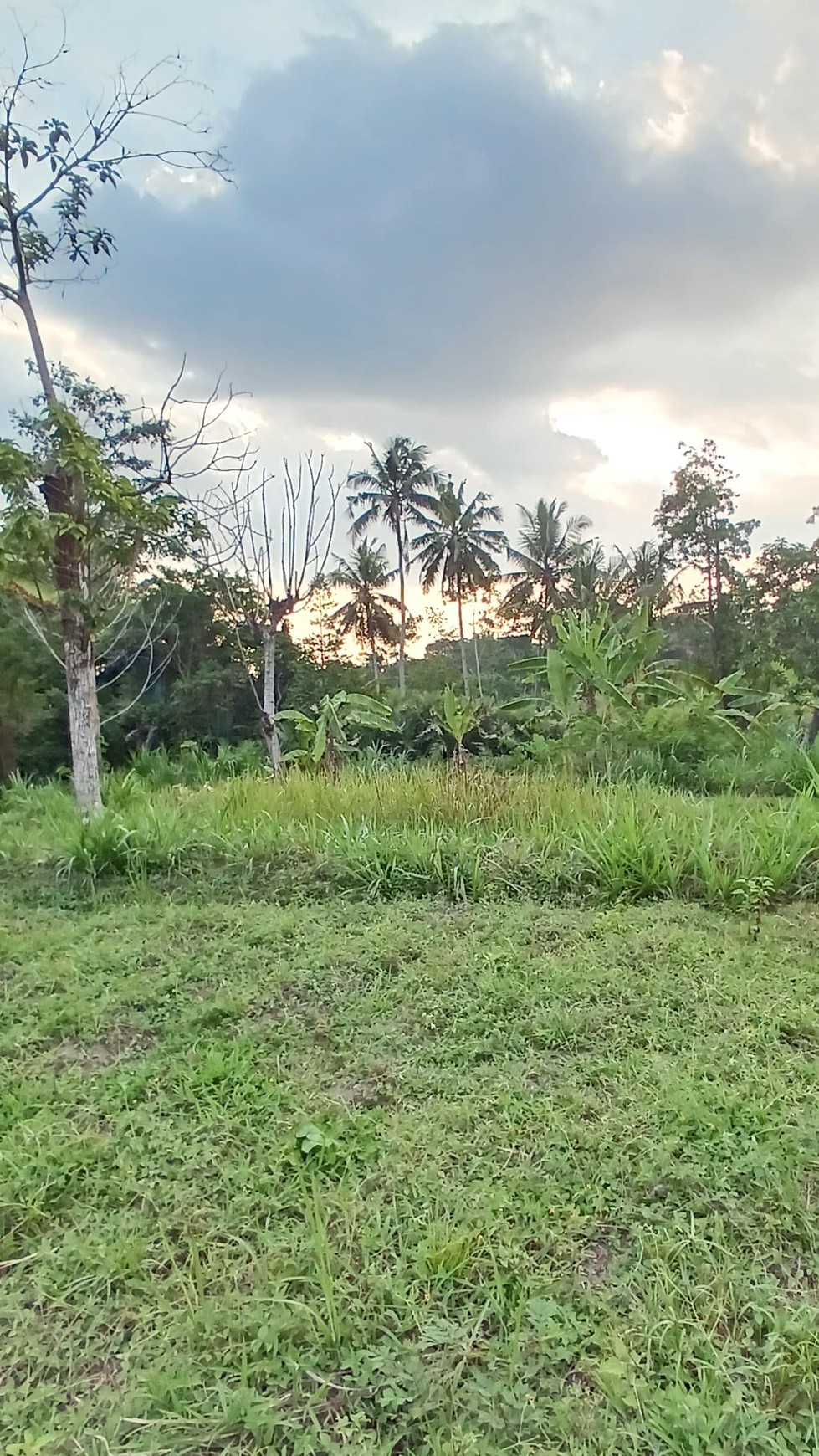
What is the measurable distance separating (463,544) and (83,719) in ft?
69.0

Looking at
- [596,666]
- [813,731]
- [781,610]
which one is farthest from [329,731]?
[781,610]

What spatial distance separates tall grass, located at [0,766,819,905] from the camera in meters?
3.20

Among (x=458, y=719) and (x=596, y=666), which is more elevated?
(x=596, y=666)

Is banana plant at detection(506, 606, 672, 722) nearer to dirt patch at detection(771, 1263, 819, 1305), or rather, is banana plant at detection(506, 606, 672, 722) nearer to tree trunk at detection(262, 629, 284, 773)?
tree trunk at detection(262, 629, 284, 773)

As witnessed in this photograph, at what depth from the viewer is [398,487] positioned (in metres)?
23.7

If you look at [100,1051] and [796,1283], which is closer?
[796,1283]

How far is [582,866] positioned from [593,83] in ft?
20.9

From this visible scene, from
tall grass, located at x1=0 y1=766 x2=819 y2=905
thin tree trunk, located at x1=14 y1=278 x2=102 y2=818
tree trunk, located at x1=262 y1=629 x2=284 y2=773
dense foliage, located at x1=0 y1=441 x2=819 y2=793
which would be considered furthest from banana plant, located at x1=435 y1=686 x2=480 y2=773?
thin tree trunk, located at x1=14 y1=278 x2=102 y2=818

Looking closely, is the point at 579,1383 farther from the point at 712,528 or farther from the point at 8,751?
the point at 712,528

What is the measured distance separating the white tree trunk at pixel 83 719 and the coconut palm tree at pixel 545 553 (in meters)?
18.7

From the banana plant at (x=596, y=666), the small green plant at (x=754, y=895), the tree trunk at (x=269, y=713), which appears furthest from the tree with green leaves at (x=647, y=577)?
the small green plant at (x=754, y=895)

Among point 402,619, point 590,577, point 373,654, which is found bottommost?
point 373,654

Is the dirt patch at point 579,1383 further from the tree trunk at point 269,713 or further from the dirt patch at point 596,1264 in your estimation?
the tree trunk at point 269,713

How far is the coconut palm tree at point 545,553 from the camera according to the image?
23.3m
